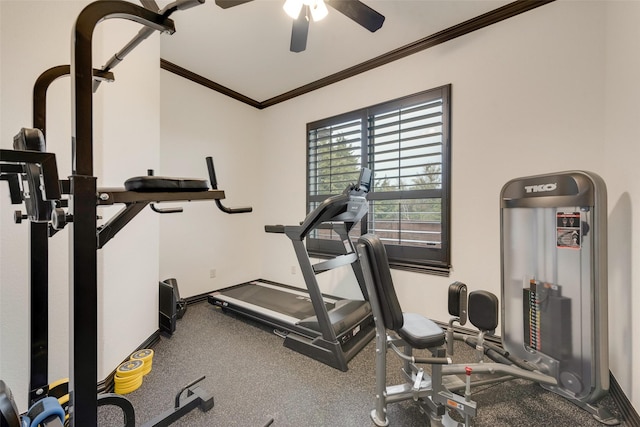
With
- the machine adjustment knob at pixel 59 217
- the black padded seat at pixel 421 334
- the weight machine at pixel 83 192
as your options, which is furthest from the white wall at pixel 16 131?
the black padded seat at pixel 421 334

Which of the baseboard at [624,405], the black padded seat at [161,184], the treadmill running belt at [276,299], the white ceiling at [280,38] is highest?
the white ceiling at [280,38]

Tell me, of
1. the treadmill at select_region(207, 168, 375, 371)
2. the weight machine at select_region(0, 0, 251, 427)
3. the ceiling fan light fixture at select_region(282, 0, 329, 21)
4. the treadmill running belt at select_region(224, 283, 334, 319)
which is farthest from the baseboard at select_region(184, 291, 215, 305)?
A: the ceiling fan light fixture at select_region(282, 0, 329, 21)

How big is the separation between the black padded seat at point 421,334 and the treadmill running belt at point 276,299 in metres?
1.36

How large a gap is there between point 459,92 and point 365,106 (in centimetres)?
103

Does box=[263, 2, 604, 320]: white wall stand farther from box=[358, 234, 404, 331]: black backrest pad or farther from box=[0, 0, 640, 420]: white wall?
box=[358, 234, 404, 331]: black backrest pad

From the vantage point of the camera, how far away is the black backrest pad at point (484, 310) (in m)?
1.62

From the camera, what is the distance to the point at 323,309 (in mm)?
2098

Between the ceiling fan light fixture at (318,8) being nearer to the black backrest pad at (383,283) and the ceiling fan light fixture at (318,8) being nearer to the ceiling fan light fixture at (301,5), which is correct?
the ceiling fan light fixture at (301,5)

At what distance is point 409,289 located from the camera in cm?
283

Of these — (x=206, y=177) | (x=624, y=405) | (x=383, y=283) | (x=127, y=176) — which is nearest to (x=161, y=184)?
(x=383, y=283)

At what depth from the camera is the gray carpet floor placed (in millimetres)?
1511

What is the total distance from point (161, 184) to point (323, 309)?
1.55m

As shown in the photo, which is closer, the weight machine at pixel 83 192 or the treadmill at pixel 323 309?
the weight machine at pixel 83 192

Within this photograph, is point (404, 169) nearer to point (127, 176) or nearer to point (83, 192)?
point (127, 176)
